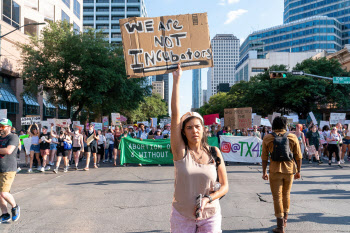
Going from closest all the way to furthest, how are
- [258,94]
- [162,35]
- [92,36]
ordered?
1. [162,35]
2. [92,36]
3. [258,94]

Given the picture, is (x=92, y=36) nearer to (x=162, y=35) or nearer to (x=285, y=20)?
(x=162, y=35)

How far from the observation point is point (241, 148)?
1516 cm

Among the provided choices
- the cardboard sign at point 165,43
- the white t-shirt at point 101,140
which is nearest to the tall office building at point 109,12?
the white t-shirt at point 101,140

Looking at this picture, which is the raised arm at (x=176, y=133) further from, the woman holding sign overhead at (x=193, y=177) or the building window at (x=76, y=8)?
the building window at (x=76, y=8)

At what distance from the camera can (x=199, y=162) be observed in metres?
2.76

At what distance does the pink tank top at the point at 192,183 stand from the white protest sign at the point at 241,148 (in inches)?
495

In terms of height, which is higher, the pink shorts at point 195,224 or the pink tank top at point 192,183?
the pink tank top at point 192,183

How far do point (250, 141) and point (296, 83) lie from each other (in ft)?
101

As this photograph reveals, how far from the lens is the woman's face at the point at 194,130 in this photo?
109 inches

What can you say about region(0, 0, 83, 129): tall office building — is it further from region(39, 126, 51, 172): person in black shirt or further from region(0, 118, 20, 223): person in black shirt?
region(0, 118, 20, 223): person in black shirt

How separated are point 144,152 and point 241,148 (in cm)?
445

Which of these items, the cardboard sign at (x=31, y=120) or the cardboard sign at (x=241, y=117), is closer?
the cardboard sign at (x=31, y=120)

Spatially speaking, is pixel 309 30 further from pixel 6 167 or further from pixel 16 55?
pixel 6 167

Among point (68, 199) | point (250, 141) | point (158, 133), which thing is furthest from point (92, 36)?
point (68, 199)
